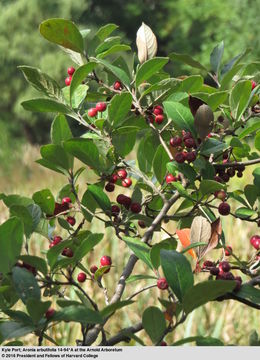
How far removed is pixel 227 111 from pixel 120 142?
0.54ft

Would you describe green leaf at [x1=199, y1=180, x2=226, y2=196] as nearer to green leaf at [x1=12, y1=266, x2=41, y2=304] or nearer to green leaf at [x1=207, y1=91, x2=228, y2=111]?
green leaf at [x1=207, y1=91, x2=228, y2=111]

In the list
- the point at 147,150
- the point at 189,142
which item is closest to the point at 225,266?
the point at 189,142

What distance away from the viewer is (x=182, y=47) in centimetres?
1412

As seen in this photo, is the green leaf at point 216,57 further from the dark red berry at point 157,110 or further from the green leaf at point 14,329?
the green leaf at point 14,329

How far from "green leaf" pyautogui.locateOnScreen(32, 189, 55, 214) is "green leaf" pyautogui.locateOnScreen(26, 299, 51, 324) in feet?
0.71

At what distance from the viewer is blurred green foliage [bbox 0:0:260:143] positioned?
12.8 metres

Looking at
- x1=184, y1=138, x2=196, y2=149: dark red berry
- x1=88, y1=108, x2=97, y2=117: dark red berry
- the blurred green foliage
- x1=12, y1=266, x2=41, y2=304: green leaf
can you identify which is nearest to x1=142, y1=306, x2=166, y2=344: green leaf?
x1=12, y1=266, x2=41, y2=304: green leaf

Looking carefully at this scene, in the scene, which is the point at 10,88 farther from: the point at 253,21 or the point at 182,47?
the point at 253,21

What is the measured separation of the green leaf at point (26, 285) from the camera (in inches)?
22.7

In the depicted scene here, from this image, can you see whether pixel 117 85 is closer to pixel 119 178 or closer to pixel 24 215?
pixel 119 178

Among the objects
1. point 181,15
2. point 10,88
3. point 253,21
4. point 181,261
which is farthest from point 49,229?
point 181,15

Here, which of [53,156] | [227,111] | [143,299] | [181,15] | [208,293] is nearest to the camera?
[208,293]

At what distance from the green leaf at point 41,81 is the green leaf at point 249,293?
319 millimetres

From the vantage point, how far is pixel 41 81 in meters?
0.73
